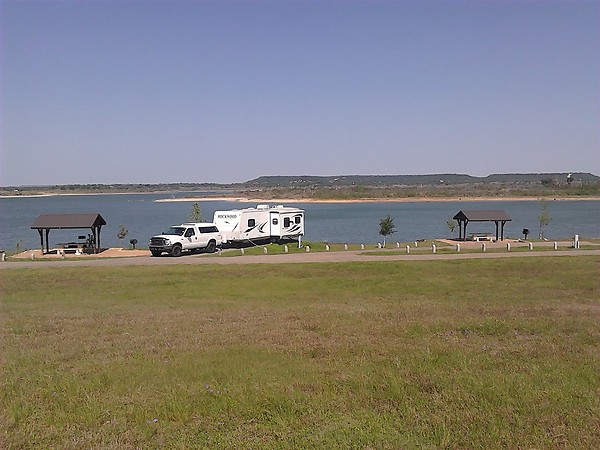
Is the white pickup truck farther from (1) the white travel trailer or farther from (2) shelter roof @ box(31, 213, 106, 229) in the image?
(2) shelter roof @ box(31, 213, 106, 229)

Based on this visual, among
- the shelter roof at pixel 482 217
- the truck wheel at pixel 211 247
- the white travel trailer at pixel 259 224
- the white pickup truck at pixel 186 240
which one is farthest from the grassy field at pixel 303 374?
the shelter roof at pixel 482 217

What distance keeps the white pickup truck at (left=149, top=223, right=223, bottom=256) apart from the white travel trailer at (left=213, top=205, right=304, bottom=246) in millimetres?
1212

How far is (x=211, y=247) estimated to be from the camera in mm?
34406

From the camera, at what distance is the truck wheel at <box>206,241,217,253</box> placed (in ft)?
113

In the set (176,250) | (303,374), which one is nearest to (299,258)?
(176,250)

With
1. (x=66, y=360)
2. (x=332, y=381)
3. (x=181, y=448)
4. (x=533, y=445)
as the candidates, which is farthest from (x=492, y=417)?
(x=66, y=360)

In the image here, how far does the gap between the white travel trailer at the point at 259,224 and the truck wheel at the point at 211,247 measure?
1265mm

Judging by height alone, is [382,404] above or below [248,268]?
above

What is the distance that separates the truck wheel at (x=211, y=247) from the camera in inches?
1351

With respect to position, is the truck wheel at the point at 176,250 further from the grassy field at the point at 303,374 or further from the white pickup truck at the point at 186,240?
the grassy field at the point at 303,374

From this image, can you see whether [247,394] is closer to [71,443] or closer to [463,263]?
[71,443]

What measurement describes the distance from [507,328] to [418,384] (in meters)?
3.43

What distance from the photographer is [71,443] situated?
4.73 metres

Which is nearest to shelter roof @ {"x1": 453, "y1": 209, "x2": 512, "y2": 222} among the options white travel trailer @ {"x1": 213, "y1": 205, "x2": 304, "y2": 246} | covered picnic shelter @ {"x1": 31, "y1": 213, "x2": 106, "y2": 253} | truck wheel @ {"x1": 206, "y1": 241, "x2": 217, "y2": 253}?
white travel trailer @ {"x1": 213, "y1": 205, "x2": 304, "y2": 246}
